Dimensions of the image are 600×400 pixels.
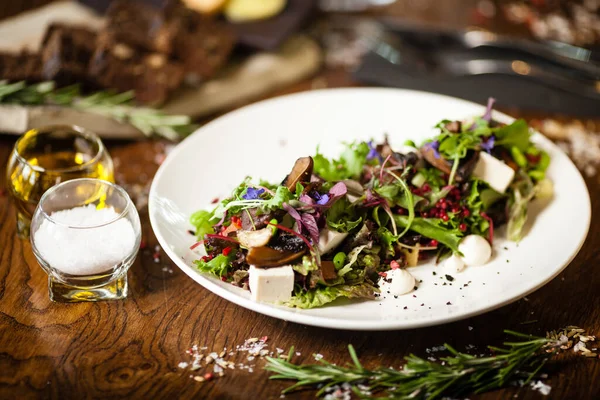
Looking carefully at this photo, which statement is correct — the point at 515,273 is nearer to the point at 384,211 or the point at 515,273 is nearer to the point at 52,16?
the point at 384,211

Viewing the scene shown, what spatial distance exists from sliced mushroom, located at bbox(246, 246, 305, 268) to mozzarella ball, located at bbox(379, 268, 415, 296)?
1.00 ft

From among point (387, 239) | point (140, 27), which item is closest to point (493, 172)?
point (387, 239)

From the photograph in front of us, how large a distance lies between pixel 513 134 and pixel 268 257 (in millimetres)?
1118

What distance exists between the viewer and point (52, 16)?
3.85 m

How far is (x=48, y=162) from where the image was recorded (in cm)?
269

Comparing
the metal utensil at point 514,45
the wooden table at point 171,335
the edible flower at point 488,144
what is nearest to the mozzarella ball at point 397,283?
the wooden table at point 171,335

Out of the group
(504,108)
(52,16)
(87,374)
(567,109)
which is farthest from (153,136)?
(567,109)

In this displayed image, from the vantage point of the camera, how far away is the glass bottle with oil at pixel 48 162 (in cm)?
250

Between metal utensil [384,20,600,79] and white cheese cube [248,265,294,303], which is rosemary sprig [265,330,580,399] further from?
metal utensil [384,20,600,79]

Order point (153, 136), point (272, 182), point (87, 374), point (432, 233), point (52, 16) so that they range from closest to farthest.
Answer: point (87, 374) → point (432, 233) → point (272, 182) → point (153, 136) → point (52, 16)

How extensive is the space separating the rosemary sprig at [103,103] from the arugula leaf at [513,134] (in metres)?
1.37

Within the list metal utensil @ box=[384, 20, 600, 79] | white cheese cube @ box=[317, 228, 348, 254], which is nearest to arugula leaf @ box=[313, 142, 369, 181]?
white cheese cube @ box=[317, 228, 348, 254]

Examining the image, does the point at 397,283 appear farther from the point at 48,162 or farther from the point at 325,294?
the point at 48,162

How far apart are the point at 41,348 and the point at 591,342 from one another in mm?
1668
